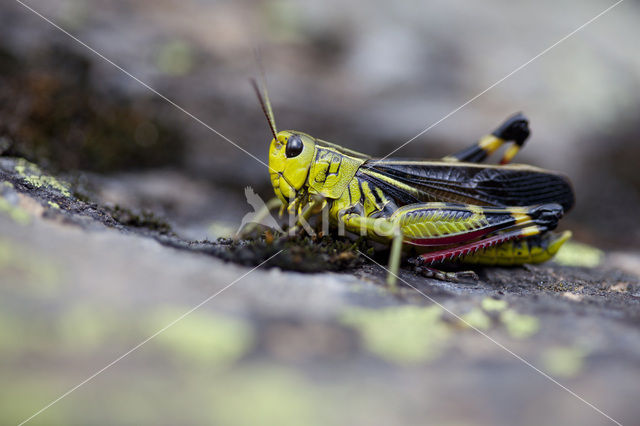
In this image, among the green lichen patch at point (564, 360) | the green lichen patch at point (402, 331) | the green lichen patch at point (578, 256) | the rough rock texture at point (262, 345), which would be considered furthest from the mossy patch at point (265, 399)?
the green lichen patch at point (578, 256)

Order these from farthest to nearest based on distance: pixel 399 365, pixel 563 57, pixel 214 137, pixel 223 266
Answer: pixel 563 57 → pixel 214 137 → pixel 223 266 → pixel 399 365

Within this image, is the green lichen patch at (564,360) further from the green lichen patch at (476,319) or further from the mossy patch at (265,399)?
the mossy patch at (265,399)

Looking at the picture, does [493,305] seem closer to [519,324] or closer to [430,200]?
[519,324]

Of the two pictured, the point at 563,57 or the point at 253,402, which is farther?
the point at 563,57

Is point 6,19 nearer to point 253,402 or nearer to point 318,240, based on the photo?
point 318,240

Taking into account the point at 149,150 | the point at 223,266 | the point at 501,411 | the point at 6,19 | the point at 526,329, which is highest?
the point at 6,19

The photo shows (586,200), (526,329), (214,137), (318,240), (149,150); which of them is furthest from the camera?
(586,200)

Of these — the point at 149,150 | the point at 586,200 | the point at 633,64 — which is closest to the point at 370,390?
the point at 149,150

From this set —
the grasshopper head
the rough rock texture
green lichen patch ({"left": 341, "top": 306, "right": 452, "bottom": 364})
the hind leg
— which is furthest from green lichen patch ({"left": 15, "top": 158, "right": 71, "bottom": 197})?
the hind leg
